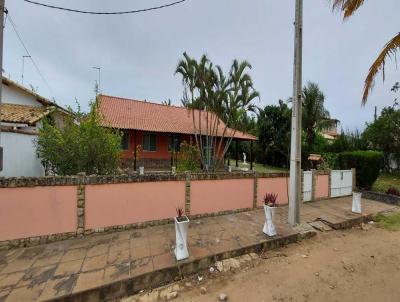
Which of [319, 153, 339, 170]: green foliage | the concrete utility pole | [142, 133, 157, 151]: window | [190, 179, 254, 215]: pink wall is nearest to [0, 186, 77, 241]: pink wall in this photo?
[190, 179, 254, 215]: pink wall

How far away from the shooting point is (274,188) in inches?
308

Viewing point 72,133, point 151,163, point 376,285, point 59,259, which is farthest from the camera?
point 151,163

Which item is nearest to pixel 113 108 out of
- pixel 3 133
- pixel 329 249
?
pixel 3 133

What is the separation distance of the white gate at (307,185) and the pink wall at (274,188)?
1069 millimetres

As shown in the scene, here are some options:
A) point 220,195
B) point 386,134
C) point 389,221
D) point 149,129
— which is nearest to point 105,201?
point 220,195

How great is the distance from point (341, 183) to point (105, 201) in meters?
9.84

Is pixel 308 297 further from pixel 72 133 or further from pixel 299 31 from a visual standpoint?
pixel 72 133

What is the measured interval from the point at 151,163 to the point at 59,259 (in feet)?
40.4

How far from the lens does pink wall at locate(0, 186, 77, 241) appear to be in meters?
4.38

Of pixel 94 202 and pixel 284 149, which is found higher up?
pixel 284 149

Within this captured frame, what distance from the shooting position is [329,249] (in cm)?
498

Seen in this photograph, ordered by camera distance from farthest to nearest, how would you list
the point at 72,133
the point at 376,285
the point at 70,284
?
1. the point at 72,133
2. the point at 376,285
3. the point at 70,284

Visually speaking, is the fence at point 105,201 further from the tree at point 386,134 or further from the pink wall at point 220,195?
the tree at point 386,134

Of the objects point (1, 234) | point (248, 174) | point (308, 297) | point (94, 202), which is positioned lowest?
point (308, 297)
